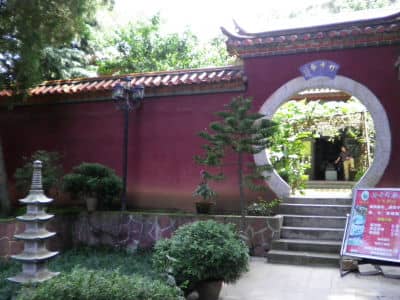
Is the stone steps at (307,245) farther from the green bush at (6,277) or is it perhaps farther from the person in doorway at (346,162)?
the person in doorway at (346,162)

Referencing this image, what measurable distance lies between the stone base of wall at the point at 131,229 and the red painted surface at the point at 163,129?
103cm

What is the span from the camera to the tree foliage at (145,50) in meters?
17.5

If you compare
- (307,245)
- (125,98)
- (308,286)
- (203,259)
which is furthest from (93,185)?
(308,286)

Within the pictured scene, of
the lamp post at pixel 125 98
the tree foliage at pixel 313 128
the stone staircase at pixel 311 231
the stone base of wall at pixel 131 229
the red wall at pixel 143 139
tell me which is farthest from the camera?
the tree foliage at pixel 313 128

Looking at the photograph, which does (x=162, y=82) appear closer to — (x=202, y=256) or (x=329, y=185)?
(x=202, y=256)

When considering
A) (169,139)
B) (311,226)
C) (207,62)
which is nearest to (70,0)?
A: (169,139)

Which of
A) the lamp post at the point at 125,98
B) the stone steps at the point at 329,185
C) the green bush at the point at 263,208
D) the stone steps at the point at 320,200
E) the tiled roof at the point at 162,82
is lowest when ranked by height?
the green bush at the point at 263,208

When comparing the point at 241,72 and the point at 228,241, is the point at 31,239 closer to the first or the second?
the point at 228,241

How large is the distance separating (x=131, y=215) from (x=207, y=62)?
516 inches

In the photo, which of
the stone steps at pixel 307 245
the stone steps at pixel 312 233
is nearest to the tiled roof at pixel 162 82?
the stone steps at pixel 312 233

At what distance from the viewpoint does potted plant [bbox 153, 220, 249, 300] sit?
446cm

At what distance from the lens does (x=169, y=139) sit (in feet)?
28.4

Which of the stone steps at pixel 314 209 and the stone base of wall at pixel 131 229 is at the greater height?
the stone steps at pixel 314 209

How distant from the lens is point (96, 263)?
254 inches
